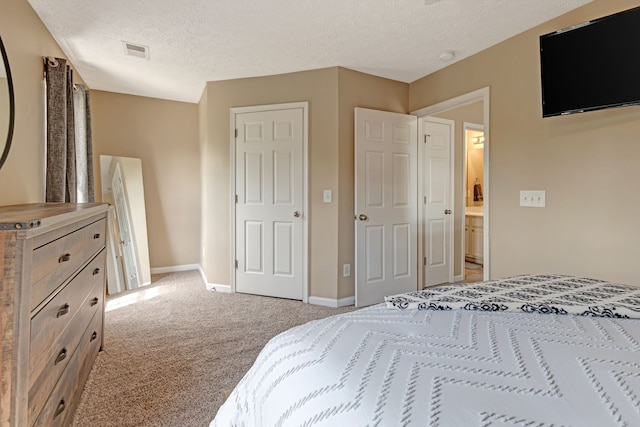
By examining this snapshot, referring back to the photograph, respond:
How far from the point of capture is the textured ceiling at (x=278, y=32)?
2238mm

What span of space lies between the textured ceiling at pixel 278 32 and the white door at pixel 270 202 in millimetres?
589

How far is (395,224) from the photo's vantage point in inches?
138

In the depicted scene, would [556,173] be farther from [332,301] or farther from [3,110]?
[3,110]

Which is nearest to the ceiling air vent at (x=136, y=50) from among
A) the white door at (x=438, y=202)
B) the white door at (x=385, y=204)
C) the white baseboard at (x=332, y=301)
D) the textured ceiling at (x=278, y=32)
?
the textured ceiling at (x=278, y=32)

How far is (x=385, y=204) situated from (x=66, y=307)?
2775 millimetres

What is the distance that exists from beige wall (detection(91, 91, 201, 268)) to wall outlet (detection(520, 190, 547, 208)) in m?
4.04

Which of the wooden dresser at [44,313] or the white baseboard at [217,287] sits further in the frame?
the white baseboard at [217,287]

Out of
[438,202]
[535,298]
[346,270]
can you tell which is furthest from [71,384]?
[438,202]

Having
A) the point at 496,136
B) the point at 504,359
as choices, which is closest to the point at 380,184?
the point at 496,136

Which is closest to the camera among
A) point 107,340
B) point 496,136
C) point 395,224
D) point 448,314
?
point 448,314

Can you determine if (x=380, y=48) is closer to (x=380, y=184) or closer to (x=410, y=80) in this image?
(x=410, y=80)

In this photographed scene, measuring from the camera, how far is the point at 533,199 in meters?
2.46

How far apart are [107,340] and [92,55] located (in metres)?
2.58

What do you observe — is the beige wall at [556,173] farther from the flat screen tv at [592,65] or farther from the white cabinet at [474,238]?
the white cabinet at [474,238]
